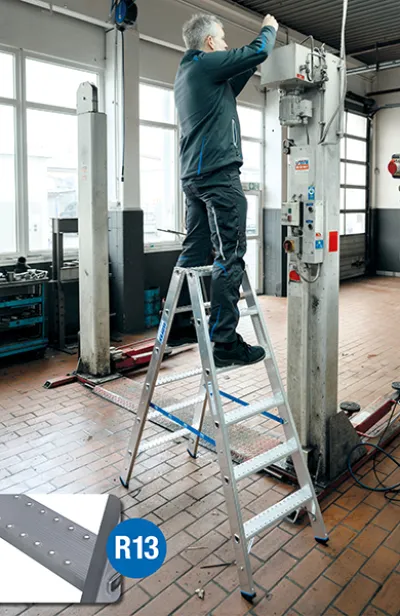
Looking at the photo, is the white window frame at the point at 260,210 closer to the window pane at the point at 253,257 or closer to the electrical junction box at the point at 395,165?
the window pane at the point at 253,257

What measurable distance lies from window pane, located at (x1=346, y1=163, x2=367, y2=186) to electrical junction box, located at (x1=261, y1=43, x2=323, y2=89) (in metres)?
8.76

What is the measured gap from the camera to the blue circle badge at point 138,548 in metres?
2.30

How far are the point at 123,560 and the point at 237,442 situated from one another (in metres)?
1.14

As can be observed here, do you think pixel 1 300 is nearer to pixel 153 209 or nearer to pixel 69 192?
pixel 69 192

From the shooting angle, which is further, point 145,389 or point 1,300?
point 1,300

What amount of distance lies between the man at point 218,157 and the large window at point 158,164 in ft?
14.9

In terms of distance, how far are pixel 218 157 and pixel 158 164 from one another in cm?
515

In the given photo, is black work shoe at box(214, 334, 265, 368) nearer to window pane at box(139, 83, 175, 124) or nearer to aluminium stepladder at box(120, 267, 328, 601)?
aluminium stepladder at box(120, 267, 328, 601)

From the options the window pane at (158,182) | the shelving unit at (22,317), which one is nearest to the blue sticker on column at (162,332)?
the shelving unit at (22,317)

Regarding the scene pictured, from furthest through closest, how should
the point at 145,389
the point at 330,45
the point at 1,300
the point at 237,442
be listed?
the point at 330,45
the point at 1,300
the point at 237,442
the point at 145,389

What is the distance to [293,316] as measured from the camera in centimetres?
292

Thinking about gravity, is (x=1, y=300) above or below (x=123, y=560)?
above

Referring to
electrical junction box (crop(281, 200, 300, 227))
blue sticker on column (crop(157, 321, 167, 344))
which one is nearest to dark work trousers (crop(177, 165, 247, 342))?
blue sticker on column (crop(157, 321, 167, 344))

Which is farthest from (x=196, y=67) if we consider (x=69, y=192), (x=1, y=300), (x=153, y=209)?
(x=153, y=209)
